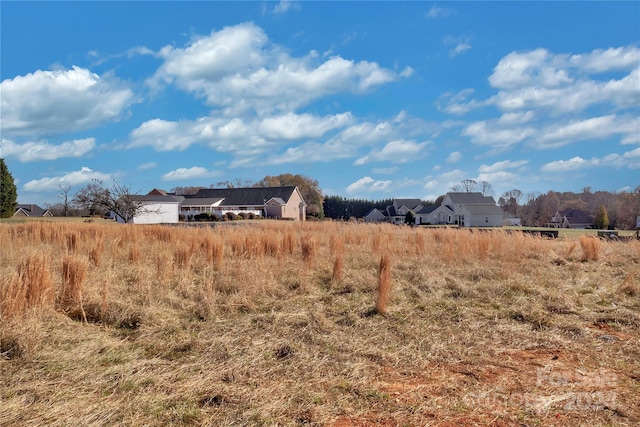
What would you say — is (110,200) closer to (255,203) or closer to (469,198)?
(255,203)

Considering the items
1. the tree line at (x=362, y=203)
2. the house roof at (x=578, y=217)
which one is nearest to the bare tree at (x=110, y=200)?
the tree line at (x=362, y=203)

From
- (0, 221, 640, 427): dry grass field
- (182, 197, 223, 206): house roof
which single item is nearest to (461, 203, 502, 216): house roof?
(182, 197, 223, 206): house roof

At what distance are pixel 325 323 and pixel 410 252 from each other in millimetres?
6314

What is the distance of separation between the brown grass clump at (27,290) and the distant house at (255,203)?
53071mm

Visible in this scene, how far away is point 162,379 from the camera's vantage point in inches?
124

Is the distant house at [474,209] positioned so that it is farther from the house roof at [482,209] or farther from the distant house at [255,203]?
the distant house at [255,203]

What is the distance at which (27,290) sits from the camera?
15.0 ft

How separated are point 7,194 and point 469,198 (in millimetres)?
63137

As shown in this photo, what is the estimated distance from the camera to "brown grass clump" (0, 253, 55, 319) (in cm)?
421

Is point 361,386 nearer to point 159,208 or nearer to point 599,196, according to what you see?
point 159,208

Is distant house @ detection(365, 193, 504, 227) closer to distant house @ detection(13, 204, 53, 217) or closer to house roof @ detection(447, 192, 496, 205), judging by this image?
house roof @ detection(447, 192, 496, 205)

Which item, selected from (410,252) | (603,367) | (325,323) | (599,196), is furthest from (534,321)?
(599,196)

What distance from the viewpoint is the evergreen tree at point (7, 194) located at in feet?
118

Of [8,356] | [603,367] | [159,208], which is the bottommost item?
[603,367]
